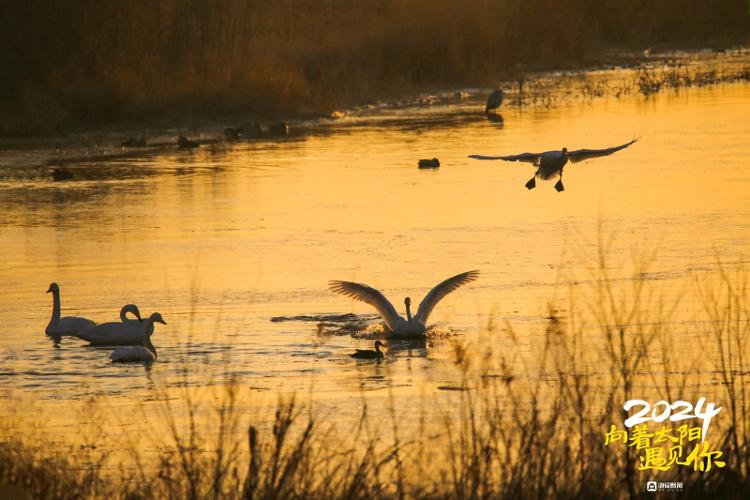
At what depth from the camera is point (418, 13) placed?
43094 mm

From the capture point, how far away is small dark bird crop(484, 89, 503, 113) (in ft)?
108

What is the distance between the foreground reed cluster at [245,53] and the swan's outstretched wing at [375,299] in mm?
18711

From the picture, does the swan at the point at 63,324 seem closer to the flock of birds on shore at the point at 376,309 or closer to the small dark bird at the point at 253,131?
the flock of birds on shore at the point at 376,309

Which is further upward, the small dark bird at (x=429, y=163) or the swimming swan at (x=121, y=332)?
the small dark bird at (x=429, y=163)

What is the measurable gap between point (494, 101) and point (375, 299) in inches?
803

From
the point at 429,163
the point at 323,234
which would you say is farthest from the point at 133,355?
the point at 429,163

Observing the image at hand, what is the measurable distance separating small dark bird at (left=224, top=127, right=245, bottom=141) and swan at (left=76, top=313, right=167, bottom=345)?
667 inches

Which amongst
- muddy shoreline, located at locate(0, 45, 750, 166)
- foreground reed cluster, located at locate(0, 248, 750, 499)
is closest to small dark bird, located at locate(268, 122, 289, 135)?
muddy shoreline, located at locate(0, 45, 750, 166)

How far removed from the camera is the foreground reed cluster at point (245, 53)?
1252 inches

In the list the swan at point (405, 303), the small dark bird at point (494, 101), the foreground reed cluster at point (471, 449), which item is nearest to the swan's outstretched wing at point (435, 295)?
the swan at point (405, 303)

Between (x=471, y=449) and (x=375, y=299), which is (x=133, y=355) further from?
(x=471, y=449)

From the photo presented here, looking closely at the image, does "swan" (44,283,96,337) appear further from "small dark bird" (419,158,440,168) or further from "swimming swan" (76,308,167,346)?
"small dark bird" (419,158,440,168)

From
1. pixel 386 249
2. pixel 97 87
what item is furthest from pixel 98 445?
pixel 97 87

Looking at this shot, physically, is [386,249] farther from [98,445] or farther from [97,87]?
[97,87]
